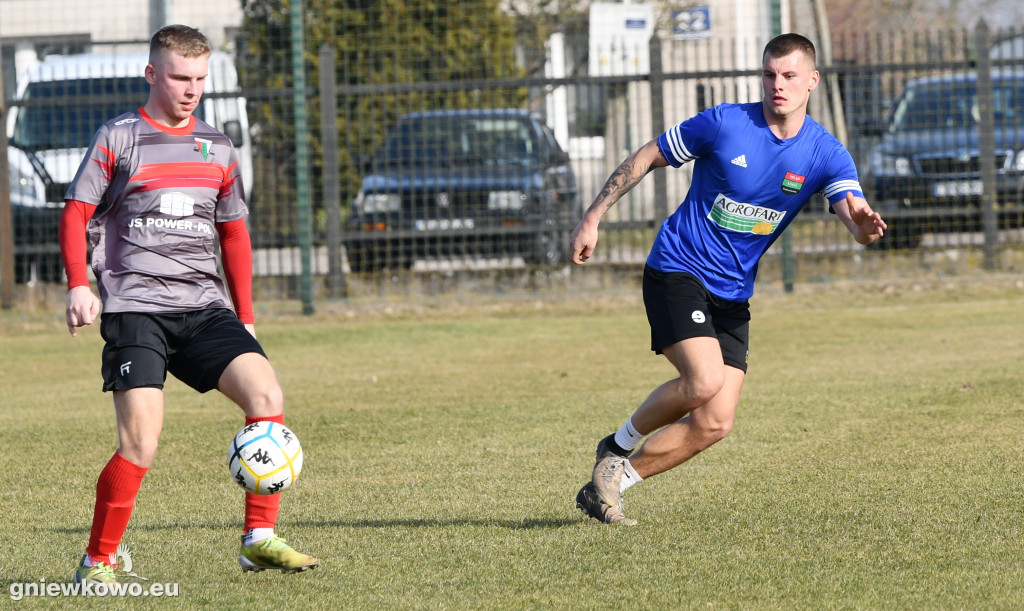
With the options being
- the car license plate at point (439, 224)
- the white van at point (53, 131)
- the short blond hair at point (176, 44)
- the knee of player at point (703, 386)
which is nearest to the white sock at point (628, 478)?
the knee of player at point (703, 386)

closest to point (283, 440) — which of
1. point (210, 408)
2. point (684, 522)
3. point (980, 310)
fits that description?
point (684, 522)

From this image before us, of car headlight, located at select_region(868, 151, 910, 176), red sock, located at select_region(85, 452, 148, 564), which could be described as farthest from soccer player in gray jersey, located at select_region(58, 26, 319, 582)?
car headlight, located at select_region(868, 151, 910, 176)

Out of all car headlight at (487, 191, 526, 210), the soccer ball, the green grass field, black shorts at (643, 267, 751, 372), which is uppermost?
car headlight at (487, 191, 526, 210)

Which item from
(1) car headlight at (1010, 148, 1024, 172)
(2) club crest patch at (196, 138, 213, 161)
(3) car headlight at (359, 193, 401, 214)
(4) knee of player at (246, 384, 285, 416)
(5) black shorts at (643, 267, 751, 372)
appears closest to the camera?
(4) knee of player at (246, 384, 285, 416)

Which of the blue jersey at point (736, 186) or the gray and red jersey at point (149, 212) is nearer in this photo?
the gray and red jersey at point (149, 212)

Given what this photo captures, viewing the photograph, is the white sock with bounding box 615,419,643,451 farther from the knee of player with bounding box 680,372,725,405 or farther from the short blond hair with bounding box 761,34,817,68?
the short blond hair with bounding box 761,34,817,68

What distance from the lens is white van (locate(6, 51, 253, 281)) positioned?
13156 millimetres

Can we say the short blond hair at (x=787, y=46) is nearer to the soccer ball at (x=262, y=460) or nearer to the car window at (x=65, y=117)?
the soccer ball at (x=262, y=460)

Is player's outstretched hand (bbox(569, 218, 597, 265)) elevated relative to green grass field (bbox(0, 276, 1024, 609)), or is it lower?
elevated

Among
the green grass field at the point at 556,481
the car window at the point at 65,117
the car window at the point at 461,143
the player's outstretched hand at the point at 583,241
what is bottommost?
the green grass field at the point at 556,481

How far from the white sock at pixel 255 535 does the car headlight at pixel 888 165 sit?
1034 cm

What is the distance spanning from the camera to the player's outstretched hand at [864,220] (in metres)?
5.00

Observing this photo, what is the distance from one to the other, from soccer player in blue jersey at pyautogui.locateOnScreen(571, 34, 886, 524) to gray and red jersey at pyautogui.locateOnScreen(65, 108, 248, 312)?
1458 mm

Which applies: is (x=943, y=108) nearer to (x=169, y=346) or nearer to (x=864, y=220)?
(x=864, y=220)
